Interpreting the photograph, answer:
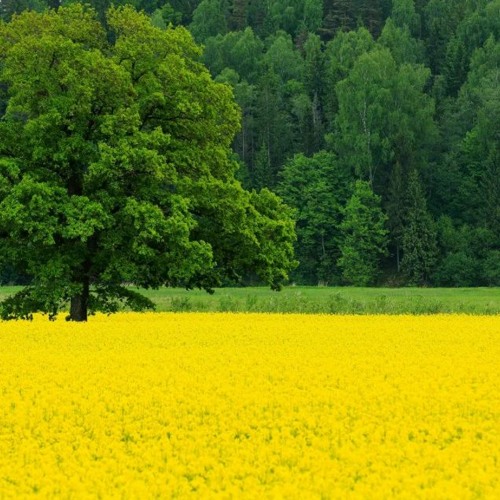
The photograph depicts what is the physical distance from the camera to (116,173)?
3000 cm

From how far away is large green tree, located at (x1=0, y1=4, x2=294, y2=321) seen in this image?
97.8ft

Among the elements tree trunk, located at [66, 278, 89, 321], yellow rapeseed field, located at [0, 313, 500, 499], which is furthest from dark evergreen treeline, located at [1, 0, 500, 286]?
yellow rapeseed field, located at [0, 313, 500, 499]

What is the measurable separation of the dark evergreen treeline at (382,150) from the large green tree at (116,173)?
5752cm

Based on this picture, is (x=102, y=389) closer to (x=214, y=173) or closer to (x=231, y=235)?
(x=231, y=235)

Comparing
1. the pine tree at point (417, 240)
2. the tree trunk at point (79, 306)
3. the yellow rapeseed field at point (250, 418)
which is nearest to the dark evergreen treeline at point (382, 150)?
the pine tree at point (417, 240)

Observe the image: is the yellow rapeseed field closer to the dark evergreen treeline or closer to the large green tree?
the large green tree

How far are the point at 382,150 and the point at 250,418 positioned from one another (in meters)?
86.8

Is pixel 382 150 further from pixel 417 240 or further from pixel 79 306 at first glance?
pixel 79 306

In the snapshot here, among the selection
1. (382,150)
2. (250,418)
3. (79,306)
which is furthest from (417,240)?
(250,418)

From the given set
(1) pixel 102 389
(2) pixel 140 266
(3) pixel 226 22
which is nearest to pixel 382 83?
(3) pixel 226 22

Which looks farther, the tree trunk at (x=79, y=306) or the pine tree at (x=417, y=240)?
the pine tree at (x=417, y=240)

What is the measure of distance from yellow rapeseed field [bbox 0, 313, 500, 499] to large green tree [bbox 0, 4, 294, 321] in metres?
7.02

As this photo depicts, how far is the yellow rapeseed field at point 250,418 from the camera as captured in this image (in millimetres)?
10328

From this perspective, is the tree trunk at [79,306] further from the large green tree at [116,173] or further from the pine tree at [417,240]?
the pine tree at [417,240]
